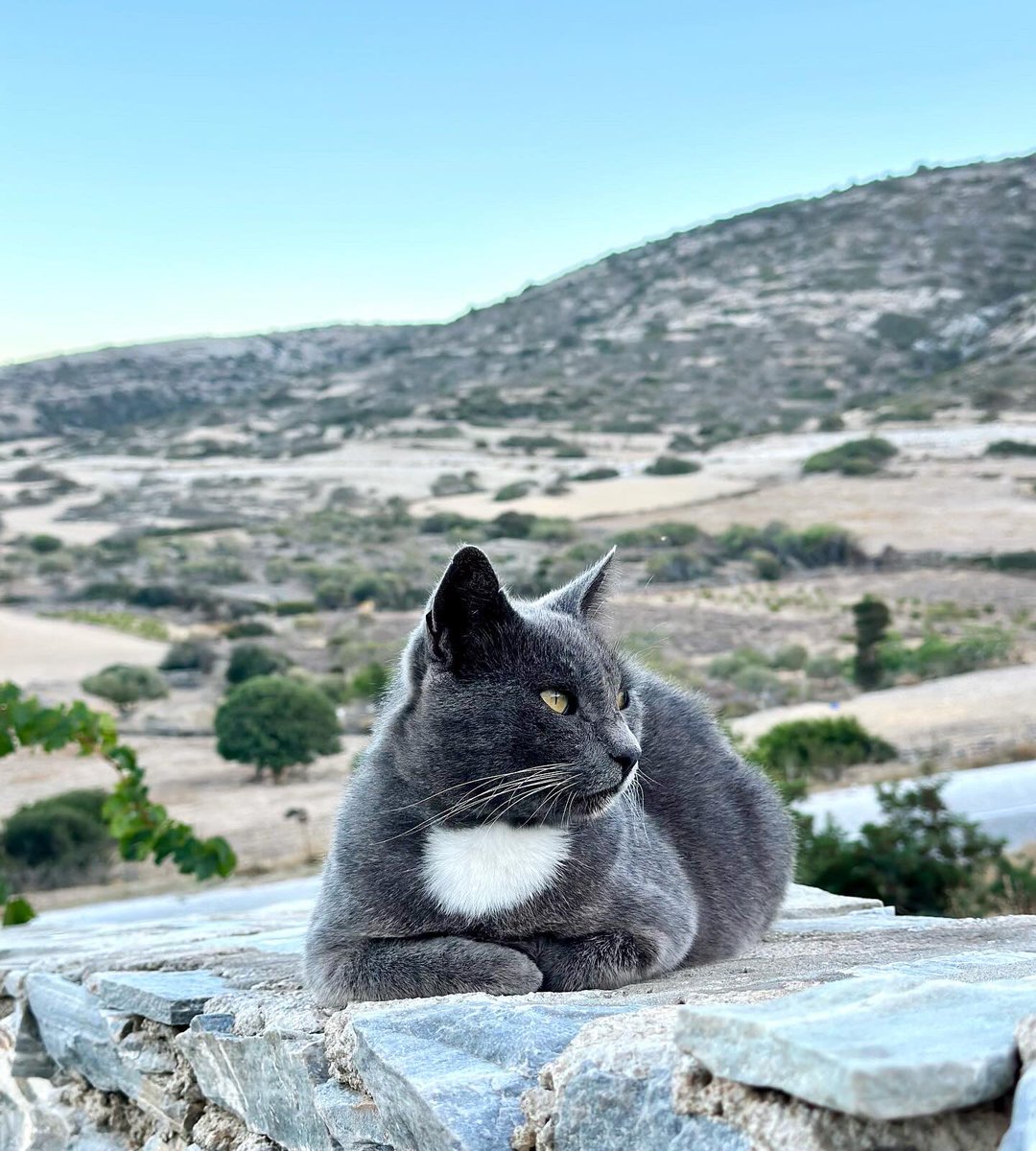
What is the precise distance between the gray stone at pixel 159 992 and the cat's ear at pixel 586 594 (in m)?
1.41

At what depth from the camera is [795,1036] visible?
1.61m

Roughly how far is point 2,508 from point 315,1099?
55642mm

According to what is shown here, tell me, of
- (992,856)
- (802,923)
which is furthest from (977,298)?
(802,923)

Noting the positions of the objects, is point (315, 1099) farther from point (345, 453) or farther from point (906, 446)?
point (345, 453)

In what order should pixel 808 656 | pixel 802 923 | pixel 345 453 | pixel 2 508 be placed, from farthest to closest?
pixel 345 453 < pixel 2 508 < pixel 808 656 < pixel 802 923

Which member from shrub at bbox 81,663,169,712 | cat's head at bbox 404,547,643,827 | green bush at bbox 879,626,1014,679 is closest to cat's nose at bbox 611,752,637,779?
cat's head at bbox 404,547,643,827

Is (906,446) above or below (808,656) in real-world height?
above

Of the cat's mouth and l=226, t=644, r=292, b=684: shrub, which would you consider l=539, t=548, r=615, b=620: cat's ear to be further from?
l=226, t=644, r=292, b=684: shrub

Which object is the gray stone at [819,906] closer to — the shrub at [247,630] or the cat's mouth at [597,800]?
the cat's mouth at [597,800]

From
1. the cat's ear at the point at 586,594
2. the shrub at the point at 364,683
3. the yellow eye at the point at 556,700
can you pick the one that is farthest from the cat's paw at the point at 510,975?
the shrub at the point at 364,683

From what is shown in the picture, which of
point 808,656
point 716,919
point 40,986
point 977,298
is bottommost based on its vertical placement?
point 808,656

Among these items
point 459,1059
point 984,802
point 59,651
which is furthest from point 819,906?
point 59,651

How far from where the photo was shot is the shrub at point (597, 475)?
2023 inches

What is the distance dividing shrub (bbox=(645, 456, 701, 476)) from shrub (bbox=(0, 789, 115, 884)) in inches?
1385
